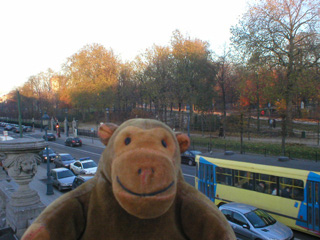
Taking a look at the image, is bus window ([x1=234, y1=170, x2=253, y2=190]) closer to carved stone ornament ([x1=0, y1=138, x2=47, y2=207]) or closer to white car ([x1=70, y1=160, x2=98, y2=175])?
carved stone ornament ([x1=0, y1=138, x2=47, y2=207])

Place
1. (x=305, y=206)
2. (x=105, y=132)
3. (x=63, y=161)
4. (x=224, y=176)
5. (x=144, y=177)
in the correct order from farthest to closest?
(x=63, y=161)
(x=224, y=176)
(x=305, y=206)
(x=105, y=132)
(x=144, y=177)

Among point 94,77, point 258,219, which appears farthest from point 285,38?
point 94,77

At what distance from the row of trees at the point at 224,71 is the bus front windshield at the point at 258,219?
1525 cm

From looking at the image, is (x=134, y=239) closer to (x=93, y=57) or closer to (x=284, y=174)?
(x=284, y=174)

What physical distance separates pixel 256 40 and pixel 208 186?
53.0 feet

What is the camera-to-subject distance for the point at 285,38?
→ 77.3 feet

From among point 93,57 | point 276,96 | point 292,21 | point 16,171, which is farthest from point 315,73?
point 93,57

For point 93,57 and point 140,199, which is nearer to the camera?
point 140,199

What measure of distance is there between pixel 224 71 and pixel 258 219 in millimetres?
32275

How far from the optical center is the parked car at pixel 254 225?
26.5 feet

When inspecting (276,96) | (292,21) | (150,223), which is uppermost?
(292,21)

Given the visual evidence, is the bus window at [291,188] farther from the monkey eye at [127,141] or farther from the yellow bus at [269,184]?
the monkey eye at [127,141]

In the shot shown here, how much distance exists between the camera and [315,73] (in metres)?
22.2

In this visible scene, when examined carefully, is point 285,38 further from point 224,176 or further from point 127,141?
point 127,141
